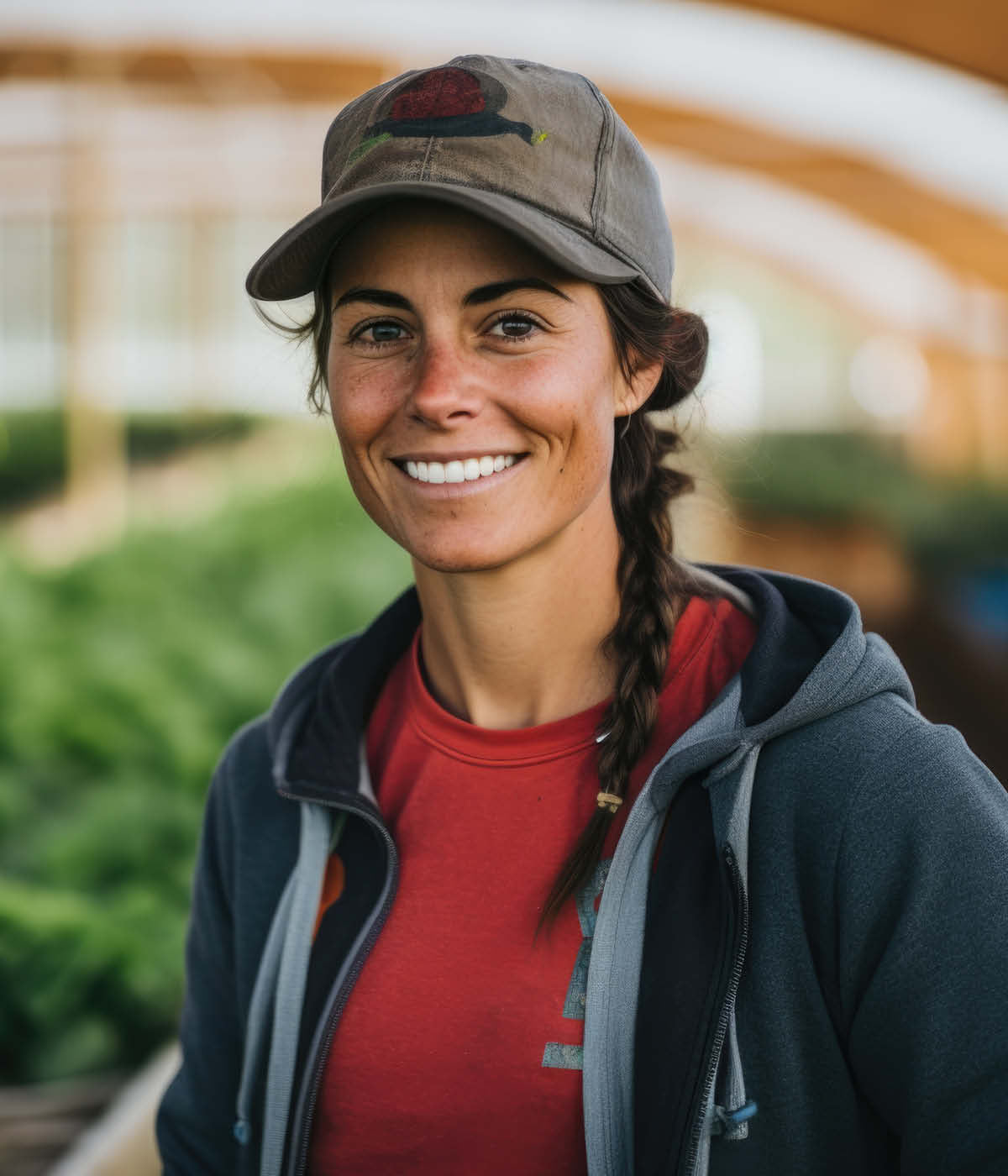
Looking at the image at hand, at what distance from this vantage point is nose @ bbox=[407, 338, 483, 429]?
5.41 ft

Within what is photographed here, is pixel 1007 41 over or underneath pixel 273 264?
over

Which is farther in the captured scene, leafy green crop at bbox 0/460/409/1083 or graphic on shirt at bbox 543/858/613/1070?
leafy green crop at bbox 0/460/409/1083

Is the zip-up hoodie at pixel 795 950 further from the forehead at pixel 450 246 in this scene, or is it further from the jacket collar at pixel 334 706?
the forehead at pixel 450 246

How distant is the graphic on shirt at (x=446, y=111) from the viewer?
1.59m

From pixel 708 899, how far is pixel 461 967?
35 centimetres

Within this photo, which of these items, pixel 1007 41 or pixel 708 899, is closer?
pixel 708 899

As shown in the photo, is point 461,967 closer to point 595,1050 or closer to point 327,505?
point 595,1050

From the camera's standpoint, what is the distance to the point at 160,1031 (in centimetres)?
365

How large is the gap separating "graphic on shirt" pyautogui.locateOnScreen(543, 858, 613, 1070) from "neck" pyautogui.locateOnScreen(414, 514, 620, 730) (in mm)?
269

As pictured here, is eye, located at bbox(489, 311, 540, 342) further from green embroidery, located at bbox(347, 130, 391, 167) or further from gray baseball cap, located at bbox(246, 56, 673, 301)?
green embroidery, located at bbox(347, 130, 391, 167)

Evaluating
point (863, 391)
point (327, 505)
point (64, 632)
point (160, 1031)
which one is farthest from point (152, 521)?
point (863, 391)

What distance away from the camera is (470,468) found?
169 centimetres

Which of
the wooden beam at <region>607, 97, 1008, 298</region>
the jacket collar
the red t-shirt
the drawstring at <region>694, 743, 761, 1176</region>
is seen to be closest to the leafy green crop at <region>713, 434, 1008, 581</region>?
the wooden beam at <region>607, 97, 1008, 298</region>

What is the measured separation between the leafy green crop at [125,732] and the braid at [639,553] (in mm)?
2385
